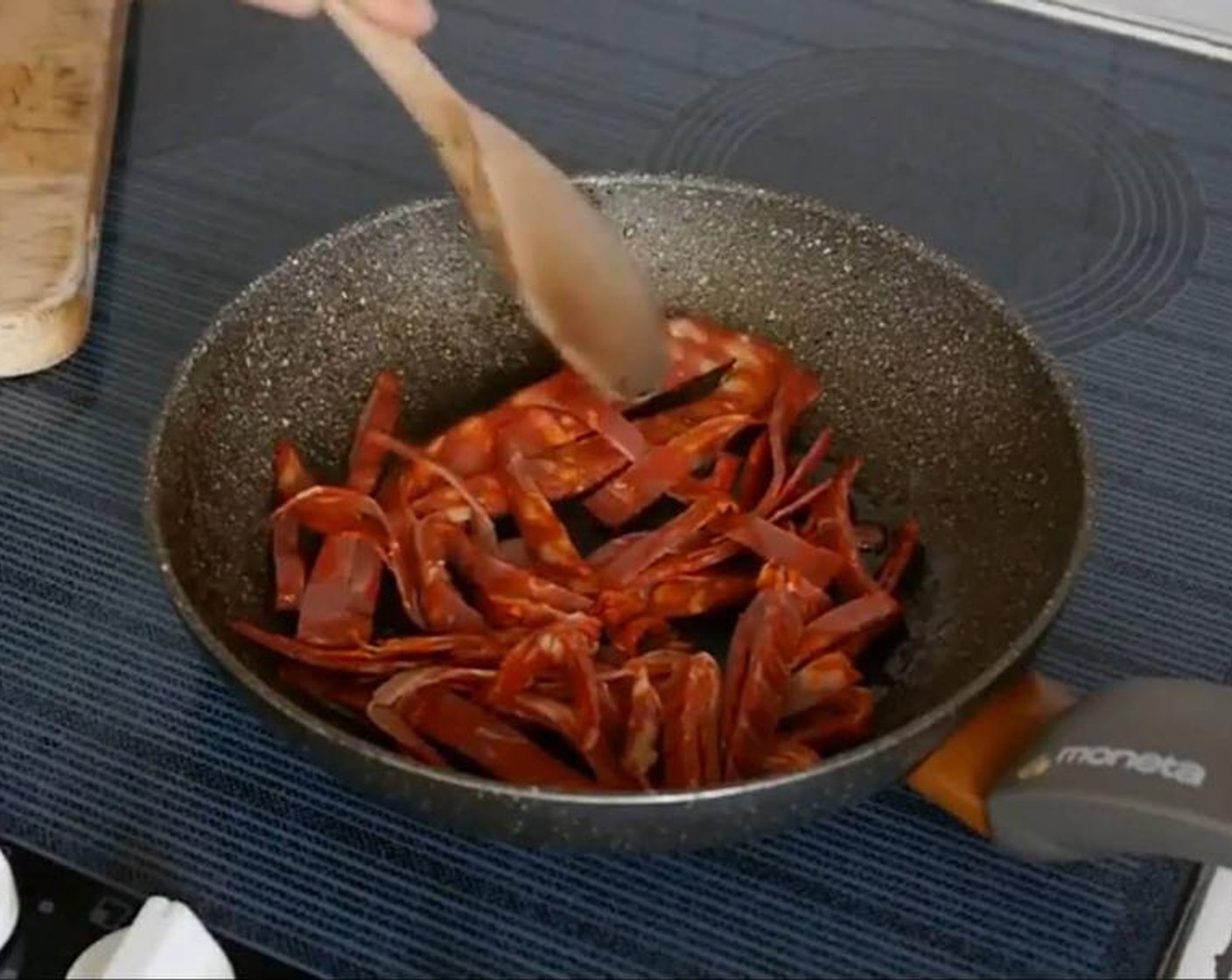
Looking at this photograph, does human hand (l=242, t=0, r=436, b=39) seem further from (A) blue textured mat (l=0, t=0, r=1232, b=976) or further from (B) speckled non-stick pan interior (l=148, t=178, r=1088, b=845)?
(A) blue textured mat (l=0, t=0, r=1232, b=976)

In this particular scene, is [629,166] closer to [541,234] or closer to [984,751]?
[541,234]

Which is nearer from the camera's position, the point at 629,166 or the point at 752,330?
the point at 752,330

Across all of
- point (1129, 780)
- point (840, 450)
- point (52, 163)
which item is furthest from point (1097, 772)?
point (52, 163)

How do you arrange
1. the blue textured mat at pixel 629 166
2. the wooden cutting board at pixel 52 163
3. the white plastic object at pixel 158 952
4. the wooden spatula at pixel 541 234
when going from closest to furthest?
the white plastic object at pixel 158 952
the blue textured mat at pixel 629 166
the wooden spatula at pixel 541 234
the wooden cutting board at pixel 52 163

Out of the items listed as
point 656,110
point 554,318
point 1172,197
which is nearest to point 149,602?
point 554,318

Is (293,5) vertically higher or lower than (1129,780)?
higher

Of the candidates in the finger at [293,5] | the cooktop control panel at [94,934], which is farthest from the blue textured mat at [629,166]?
the finger at [293,5]

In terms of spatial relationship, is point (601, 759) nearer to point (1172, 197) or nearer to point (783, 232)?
point (783, 232)

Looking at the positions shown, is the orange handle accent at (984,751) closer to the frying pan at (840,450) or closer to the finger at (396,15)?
the frying pan at (840,450)
